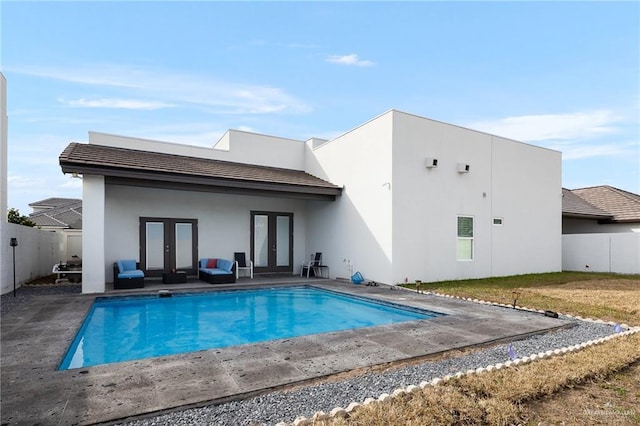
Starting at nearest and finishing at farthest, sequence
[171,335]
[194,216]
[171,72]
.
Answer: [171,335] → [171,72] → [194,216]

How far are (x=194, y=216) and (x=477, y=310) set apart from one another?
33.0 feet

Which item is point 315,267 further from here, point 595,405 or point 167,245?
point 595,405

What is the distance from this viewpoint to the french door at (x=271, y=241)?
14359 mm

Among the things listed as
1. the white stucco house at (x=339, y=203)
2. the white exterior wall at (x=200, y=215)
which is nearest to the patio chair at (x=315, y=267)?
the white stucco house at (x=339, y=203)

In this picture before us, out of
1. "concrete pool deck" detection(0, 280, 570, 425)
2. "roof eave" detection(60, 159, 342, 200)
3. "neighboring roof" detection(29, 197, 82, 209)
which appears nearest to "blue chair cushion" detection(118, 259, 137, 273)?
"roof eave" detection(60, 159, 342, 200)

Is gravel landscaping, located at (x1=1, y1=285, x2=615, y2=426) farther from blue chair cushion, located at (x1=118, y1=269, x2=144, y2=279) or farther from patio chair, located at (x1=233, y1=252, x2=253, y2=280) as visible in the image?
patio chair, located at (x1=233, y1=252, x2=253, y2=280)

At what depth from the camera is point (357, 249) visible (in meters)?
12.3

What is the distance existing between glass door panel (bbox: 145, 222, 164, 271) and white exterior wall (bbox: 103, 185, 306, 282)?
0.32m

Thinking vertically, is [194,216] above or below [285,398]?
above

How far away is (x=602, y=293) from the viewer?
31.4 ft

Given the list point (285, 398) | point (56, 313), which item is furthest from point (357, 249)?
point (285, 398)

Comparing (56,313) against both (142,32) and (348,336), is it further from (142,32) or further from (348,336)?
(142,32)

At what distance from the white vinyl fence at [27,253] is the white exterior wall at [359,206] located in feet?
31.7

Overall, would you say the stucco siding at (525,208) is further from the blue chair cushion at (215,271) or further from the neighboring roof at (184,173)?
the blue chair cushion at (215,271)
